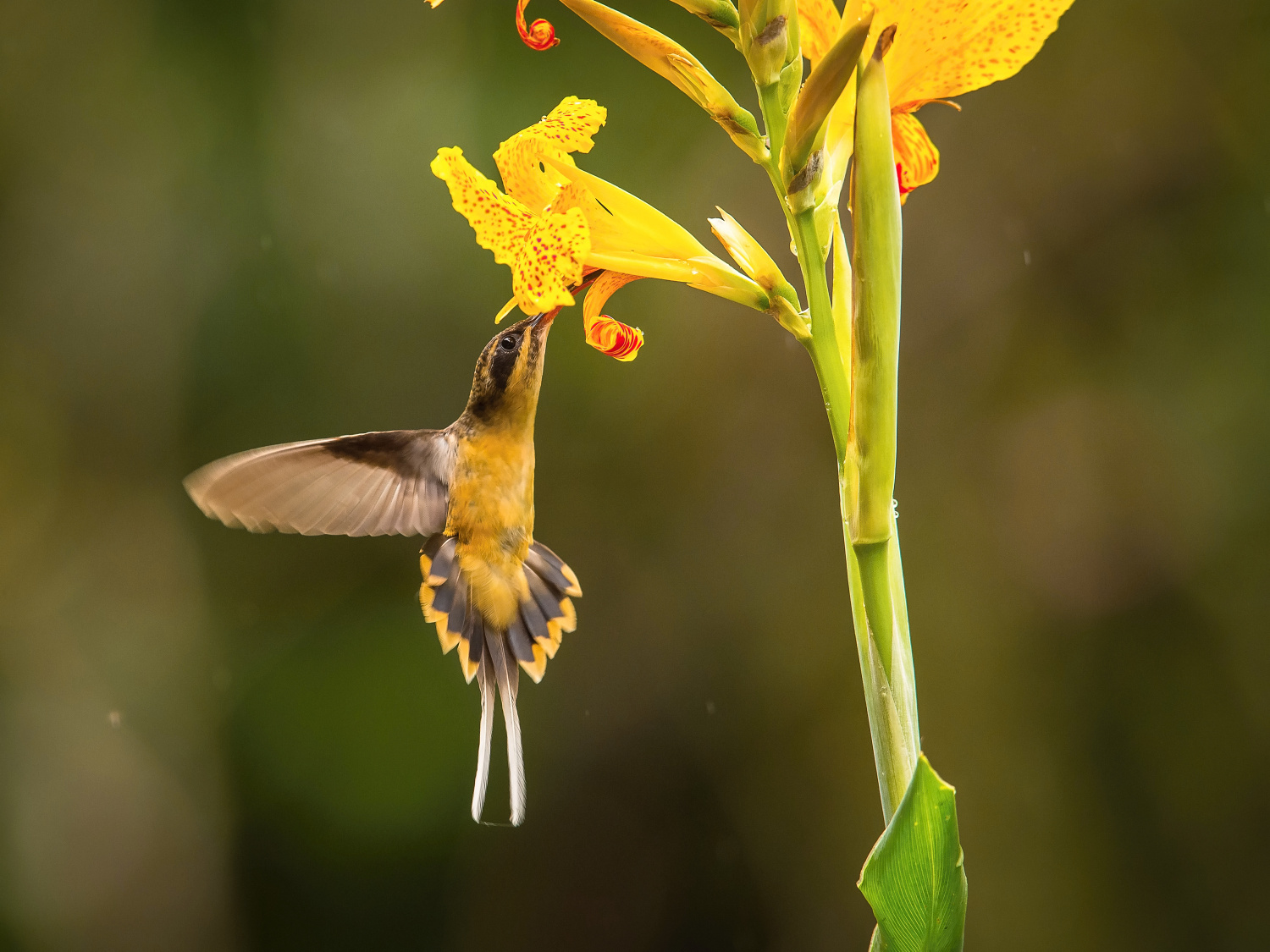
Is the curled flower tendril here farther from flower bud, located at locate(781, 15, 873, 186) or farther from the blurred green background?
the blurred green background

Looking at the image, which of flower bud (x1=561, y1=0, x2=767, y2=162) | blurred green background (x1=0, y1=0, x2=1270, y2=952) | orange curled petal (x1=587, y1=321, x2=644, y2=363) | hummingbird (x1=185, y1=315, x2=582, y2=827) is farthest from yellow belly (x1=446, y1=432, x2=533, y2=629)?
blurred green background (x1=0, y1=0, x2=1270, y2=952)

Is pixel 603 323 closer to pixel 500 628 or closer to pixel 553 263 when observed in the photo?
pixel 553 263

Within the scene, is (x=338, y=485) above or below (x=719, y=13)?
below

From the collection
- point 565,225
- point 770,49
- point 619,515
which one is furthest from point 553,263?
point 619,515

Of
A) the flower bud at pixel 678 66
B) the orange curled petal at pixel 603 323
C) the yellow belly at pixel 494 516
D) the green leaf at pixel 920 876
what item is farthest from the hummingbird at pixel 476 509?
the green leaf at pixel 920 876

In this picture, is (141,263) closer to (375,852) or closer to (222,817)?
(222,817)

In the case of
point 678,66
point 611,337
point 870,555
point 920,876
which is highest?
point 678,66
